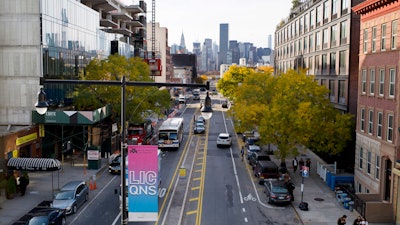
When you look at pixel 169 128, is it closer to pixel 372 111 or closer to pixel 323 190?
pixel 323 190

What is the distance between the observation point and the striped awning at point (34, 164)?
113ft

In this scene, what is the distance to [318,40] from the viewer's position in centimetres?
6188

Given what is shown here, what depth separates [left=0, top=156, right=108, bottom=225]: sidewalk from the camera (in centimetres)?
2915

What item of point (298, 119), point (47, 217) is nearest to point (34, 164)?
point (47, 217)

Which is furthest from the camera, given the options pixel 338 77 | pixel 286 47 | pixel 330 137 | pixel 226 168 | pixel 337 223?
pixel 286 47

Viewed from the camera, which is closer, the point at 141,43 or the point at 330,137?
the point at 330,137

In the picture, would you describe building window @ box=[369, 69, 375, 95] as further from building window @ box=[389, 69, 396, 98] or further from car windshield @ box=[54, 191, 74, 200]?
car windshield @ box=[54, 191, 74, 200]

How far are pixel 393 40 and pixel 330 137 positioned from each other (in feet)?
42.0

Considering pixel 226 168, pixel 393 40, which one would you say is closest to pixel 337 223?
pixel 393 40

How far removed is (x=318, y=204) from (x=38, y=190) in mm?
21174

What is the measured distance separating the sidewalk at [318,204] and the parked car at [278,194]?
0.84 m

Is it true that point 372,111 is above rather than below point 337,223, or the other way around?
above

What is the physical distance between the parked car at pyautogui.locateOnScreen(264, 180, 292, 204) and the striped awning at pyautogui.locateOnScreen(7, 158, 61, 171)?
52.2ft

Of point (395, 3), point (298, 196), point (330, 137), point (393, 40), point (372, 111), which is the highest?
point (395, 3)
